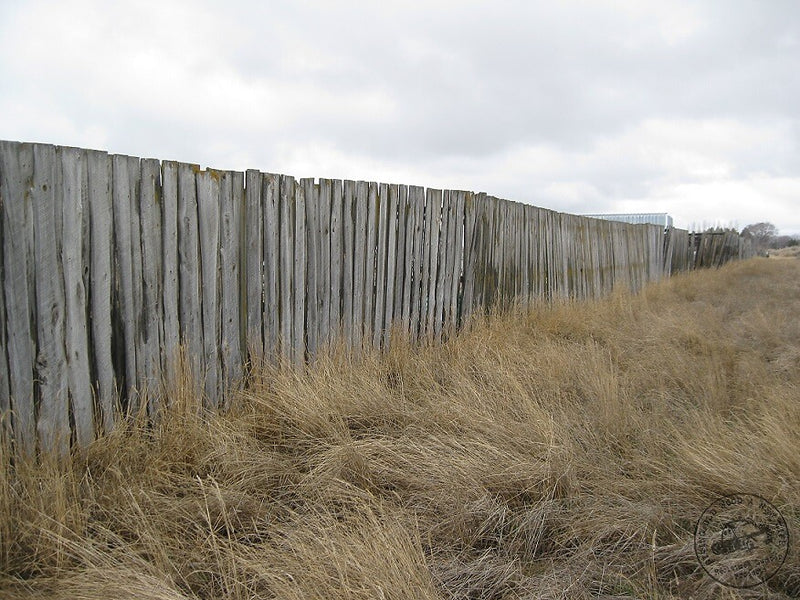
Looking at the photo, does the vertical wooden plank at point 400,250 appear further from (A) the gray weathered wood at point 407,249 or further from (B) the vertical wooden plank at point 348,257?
(B) the vertical wooden plank at point 348,257

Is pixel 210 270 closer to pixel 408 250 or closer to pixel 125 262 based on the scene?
pixel 125 262

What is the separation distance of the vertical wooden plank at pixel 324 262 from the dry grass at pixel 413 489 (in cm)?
34

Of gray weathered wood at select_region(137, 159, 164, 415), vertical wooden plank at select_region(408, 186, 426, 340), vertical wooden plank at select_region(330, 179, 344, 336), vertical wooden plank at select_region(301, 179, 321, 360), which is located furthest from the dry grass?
vertical wooden plank at select_region(408, 186, 426, 340)

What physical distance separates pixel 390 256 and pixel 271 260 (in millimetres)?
1292

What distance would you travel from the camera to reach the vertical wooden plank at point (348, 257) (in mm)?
4227

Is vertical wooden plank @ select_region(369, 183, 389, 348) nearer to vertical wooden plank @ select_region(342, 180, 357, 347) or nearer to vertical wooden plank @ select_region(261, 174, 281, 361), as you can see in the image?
vertical wooden plank @ select_region(342, 180, 357, 347)

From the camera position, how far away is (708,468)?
2.48 meters

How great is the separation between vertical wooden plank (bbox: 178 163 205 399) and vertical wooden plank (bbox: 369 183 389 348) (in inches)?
66.0

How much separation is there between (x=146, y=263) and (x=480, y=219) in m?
3.81

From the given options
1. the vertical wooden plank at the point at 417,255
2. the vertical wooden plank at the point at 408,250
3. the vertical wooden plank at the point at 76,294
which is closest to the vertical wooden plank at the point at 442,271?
the vertical wooden plank at the point at 417,255

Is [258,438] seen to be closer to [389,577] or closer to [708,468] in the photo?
[389,577]

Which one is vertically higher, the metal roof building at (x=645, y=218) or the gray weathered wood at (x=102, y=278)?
the metal roof building at (x=645, y=218)

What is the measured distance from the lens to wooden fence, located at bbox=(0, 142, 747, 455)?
2441 mm

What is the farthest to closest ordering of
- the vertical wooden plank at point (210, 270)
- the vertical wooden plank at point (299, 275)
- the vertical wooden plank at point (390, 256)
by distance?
1. the vertical wooden plank at point (390, 256)
2. the vertical wooden plank at point (299, 275)
3. the vertical wooden plank at point (210, 270)
